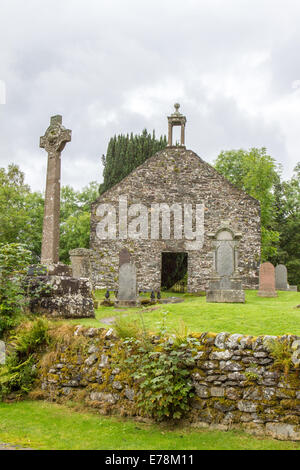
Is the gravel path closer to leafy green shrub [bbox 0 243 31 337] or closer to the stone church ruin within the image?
leafy green shrub [bbox 0 243 31 337]

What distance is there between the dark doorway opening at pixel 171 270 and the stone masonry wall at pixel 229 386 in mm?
17771

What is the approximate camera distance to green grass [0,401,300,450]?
516 cm

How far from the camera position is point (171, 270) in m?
24.8

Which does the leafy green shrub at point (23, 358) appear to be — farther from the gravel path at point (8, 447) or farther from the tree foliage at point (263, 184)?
the tree foliage at point (263, 184)

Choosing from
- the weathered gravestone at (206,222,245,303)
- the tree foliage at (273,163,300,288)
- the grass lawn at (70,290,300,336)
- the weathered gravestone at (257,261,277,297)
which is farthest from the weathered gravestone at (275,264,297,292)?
the tree foliage at (273,163,300,288)

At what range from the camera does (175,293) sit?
23016mm

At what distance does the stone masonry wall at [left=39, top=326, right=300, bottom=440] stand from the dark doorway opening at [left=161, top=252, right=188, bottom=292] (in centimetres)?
1777

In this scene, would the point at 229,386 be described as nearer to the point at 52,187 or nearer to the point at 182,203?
the point at 52,187

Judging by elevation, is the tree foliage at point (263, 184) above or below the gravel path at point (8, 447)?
above

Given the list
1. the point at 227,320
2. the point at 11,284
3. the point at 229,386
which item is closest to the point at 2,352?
the point at 11,284

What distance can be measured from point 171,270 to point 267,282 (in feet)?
24.8

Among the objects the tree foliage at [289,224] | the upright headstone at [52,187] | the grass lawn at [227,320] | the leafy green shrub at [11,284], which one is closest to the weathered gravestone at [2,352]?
the leafy green shrub at [11,284]

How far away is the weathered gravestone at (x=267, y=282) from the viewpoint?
18.1 meters

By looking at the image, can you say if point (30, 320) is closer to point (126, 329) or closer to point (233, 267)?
point (126, 329)
